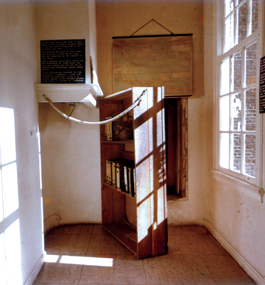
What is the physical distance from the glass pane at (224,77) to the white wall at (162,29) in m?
0.41

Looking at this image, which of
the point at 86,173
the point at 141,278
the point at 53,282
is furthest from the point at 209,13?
the point at 53,282

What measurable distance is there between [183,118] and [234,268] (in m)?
1.85

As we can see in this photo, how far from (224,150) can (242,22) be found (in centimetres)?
141

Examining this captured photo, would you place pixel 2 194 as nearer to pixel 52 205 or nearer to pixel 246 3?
pixel 52 205

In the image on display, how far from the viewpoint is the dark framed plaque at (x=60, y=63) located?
231 cm

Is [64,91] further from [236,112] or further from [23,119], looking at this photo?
[236,112]

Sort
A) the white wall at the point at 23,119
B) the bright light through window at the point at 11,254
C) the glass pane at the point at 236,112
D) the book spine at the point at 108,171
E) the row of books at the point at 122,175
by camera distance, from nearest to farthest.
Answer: the bright light through window at the point at 11,254, the white wall at the point at 23,119, the glass pane at the point at 236,112, the row of books at the point at 122,175, the book spine at the point at 108,171

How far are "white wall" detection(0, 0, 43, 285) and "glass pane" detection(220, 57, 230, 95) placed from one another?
84.0 inches

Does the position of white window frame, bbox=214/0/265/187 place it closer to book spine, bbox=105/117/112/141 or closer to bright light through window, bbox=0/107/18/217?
book spine, bbox=105/117/112/141

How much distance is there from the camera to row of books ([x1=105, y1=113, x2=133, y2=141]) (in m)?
3.10

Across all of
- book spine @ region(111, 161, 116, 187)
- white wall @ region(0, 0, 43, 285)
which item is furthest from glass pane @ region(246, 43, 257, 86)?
white wall @ region(0, 0, 43, 285)

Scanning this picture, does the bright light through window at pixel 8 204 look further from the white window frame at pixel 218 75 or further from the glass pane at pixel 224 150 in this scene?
the glass pane at pixel 224 150

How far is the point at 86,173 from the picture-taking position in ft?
10.9

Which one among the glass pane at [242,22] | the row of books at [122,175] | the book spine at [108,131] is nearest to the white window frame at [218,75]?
the glass pane at [242,22]
